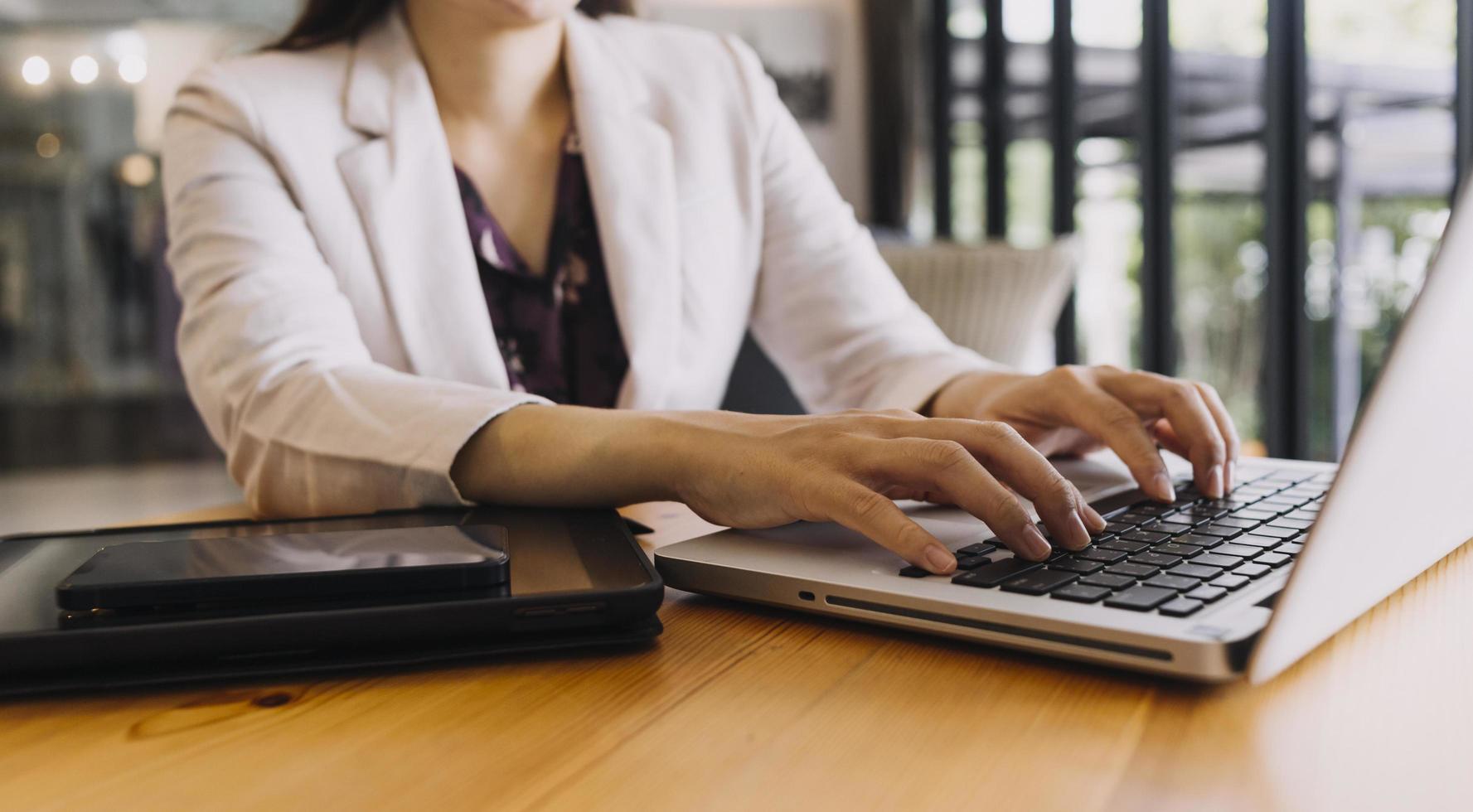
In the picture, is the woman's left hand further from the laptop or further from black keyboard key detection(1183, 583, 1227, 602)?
black keyboard key detection(1183, 583, 1227, 602)

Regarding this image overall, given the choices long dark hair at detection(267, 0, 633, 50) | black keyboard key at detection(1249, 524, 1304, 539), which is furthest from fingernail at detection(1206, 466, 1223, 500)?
long dark hair at detection(267, 0, 633, 50)

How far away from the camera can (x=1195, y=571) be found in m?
0.47

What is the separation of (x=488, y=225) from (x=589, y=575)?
791 millimetres

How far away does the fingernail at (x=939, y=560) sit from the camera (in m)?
0.49

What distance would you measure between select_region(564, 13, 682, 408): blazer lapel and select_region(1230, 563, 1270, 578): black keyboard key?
0.77m

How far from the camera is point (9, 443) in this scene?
165 inches

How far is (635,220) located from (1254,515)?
78 centimetres

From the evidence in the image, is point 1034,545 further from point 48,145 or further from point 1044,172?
point 48,145

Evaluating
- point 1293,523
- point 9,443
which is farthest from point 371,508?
point 9,443

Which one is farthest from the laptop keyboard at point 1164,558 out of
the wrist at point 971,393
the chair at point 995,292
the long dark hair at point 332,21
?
the chair at point 995,292

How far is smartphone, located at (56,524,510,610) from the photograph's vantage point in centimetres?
43

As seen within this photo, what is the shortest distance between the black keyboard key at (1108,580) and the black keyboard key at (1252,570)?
0.16 ft

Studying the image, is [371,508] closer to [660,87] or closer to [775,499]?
[775,499]

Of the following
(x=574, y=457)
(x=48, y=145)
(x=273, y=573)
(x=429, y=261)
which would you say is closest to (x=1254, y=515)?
(x=574, y=457)
